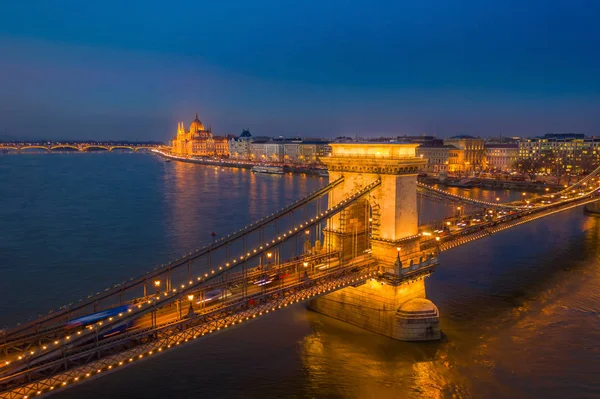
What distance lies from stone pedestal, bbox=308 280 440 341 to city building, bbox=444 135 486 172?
9524 cm

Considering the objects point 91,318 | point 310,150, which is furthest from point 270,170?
point 91,318

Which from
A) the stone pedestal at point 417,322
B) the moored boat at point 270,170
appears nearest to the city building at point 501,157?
the moored boat at point 270,170

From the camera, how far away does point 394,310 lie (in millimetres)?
19828

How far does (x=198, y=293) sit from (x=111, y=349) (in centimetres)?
489

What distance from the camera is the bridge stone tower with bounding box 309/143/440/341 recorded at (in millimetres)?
19703

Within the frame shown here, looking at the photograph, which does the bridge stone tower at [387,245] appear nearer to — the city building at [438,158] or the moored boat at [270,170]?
the city building at [438,158]

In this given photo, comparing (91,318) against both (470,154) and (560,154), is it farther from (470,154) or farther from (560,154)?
(560,154)

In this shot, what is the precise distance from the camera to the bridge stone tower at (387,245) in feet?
64.6

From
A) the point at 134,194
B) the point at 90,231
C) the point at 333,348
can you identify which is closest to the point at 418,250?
the point at 333,348

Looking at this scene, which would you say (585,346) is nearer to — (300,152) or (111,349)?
(111,349)

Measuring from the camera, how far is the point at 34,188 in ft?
242

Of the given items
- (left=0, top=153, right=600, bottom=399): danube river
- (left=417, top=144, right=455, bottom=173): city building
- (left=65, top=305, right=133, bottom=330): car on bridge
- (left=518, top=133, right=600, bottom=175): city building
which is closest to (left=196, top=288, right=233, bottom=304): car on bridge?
(left=65, top=305, right=133, bottom=330): car on bridge

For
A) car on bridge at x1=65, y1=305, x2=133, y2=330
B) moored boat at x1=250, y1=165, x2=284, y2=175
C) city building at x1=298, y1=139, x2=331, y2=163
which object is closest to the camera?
car on bridge at x1=65, y1=305, x2=133, y2=330

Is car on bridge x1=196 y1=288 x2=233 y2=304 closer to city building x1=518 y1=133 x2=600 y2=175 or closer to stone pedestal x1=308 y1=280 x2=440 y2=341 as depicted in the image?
stone pedestal x1=308 y1=280 x2=440 y2=341
